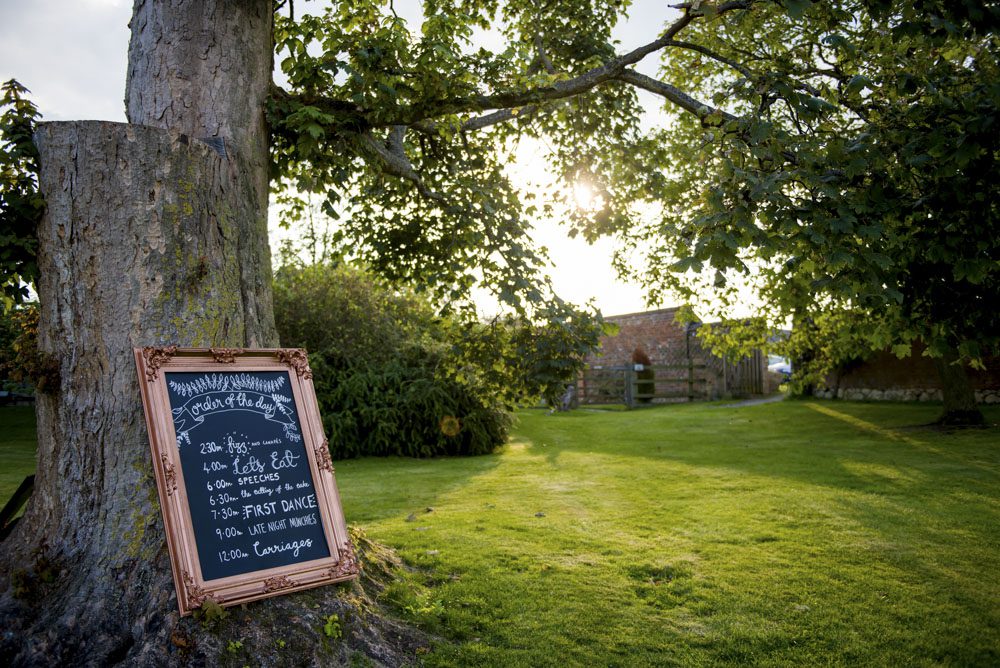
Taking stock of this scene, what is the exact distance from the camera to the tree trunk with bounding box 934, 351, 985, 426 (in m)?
11.7

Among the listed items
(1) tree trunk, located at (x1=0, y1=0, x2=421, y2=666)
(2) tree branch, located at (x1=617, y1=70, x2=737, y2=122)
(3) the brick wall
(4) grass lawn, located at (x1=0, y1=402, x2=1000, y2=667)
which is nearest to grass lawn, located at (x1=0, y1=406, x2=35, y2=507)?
(4) grass lawn, located at (x1=0, y1=402, x2=1000, y2=667)

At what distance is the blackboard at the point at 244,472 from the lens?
3322 mm

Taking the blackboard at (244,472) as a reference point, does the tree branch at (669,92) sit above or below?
above

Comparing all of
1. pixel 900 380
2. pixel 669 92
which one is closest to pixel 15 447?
pixel 669 92

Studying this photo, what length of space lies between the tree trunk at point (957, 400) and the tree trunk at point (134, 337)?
1212cm

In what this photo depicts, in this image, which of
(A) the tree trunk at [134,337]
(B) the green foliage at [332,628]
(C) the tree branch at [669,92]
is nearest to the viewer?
(A) the tree trunk at [134,337]

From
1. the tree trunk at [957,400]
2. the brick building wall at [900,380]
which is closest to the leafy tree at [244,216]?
the tree trunk at [957,400]

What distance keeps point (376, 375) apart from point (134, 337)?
27.2 feet

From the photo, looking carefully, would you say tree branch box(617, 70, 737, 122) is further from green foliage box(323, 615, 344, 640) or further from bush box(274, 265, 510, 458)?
bush box(274, 265, 510, 458)

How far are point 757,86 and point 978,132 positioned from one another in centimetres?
145

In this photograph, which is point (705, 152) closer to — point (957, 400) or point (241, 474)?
point (241, 474)

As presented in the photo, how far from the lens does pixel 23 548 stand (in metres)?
3.56

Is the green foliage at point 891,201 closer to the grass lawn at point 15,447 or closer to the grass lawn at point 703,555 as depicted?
the grass lawn at point 703,555

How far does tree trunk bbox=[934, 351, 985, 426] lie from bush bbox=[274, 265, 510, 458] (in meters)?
8.29
